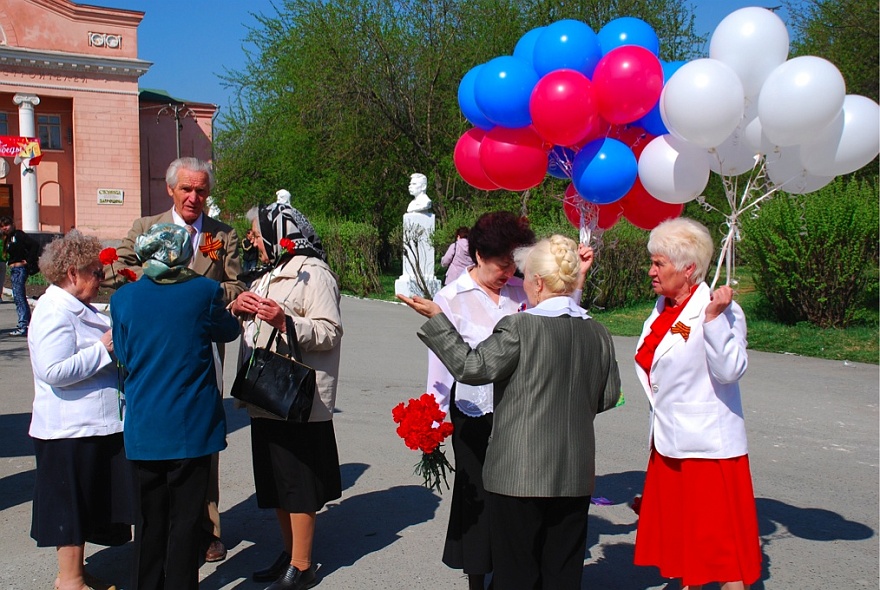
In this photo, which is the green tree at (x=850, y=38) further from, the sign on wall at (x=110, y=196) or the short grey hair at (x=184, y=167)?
the sign on wall at (x=110, y=196)

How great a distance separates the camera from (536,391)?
9.68 feet

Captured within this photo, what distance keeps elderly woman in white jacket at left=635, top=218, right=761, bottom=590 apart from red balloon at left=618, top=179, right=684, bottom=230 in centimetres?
118

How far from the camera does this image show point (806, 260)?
12594 mm

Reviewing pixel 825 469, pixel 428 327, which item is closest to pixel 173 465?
pixel 428 327

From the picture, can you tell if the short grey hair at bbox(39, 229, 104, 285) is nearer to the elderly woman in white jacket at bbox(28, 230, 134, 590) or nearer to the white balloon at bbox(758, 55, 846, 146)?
the elderly woman in white jacket at bbox(28, 230, 134, 590)

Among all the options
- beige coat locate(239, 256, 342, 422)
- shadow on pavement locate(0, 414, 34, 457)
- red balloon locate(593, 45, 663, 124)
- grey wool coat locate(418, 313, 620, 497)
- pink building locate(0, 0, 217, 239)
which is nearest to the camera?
grey wool coat locate(418, 313, 620, 497)

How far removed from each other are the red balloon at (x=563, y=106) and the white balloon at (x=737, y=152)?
26.1 inches

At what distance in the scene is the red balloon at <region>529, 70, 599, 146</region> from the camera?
162 inches

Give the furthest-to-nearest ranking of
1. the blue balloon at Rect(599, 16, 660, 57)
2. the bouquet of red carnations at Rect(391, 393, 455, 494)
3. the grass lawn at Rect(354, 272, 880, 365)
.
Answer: the grass lawn at Rect(354, 272, 880, 365)
the blue balloon at Rect(599, 16, 660, 57)
the bouquet of red carnations at Rect(391, 393, 455, 494)

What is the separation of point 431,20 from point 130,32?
64.8 feet

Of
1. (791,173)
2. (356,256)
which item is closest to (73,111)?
(356,256)

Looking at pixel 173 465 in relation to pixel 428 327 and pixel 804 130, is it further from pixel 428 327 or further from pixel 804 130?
pixel 804 130

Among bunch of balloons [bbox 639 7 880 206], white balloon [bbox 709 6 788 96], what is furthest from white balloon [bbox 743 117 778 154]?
white balloon [bbox 709 6 788 96]

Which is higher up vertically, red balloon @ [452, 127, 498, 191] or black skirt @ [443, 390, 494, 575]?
red balloon @ [452, 127, 498, 191]
